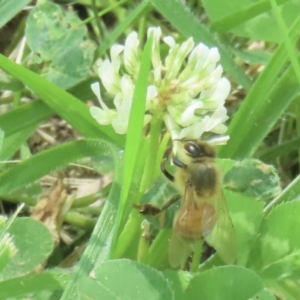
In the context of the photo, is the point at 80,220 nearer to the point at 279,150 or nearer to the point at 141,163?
the point at 141,163

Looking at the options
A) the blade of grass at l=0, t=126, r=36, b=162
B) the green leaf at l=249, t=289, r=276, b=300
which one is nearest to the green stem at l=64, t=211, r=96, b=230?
the blade of grass at l=0, t=126, r=36, b=162

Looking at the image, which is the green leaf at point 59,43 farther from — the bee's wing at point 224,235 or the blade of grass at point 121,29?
the bee's wing at point 224,235

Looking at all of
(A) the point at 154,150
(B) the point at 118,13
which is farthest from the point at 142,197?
(B) the point at 118,13

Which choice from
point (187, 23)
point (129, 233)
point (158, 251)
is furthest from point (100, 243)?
point (187, 23)

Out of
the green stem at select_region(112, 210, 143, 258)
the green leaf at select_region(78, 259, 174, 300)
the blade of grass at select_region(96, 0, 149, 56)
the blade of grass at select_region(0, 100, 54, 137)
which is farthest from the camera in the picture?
the blade of grass at select_region(96, 0, 149, 56)

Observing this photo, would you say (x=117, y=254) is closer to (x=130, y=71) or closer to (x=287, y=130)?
(x=130, y=71)

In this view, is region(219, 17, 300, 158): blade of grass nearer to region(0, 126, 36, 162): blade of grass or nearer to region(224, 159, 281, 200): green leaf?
region(224, 159, 281, 200): green leaf
